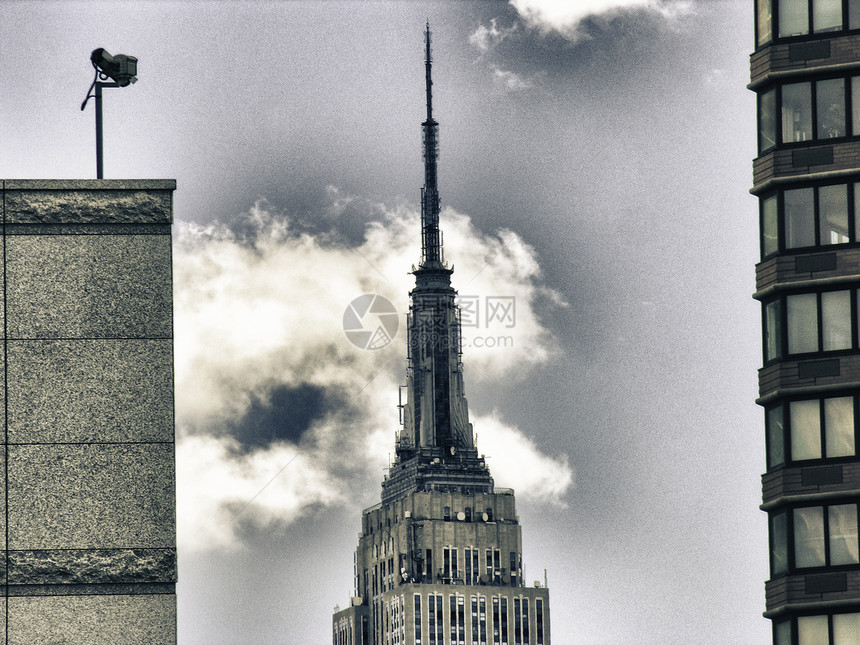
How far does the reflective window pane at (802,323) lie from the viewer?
8738 centimetres

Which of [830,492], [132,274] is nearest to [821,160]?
[830,492]

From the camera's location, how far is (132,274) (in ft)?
98.3

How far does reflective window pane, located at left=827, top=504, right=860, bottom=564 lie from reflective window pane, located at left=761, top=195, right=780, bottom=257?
38.3ft

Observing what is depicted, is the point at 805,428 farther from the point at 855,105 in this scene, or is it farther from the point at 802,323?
the point at 855,105

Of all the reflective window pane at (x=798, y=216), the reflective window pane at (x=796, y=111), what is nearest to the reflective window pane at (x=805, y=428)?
the reflective window pane at (x=798, y=216)

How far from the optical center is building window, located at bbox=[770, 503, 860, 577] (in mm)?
84375

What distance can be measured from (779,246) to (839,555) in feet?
44.4

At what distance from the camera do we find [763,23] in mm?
92125

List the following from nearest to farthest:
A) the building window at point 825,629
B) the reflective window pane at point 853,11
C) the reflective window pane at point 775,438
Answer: the building window at point 825,629
the reflective window pane at point 775,438
the reflective window pane at point 853,11

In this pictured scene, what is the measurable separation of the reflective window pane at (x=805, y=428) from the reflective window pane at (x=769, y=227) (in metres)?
7.10

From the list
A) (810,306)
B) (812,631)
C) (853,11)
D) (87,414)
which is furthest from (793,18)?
(87,414)

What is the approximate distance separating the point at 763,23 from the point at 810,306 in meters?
13.2

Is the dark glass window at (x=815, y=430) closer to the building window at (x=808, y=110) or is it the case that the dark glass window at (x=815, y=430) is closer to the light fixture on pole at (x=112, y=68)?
the building window at (x=808, y=110)

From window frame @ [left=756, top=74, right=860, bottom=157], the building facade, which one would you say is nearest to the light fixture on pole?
the building facade
